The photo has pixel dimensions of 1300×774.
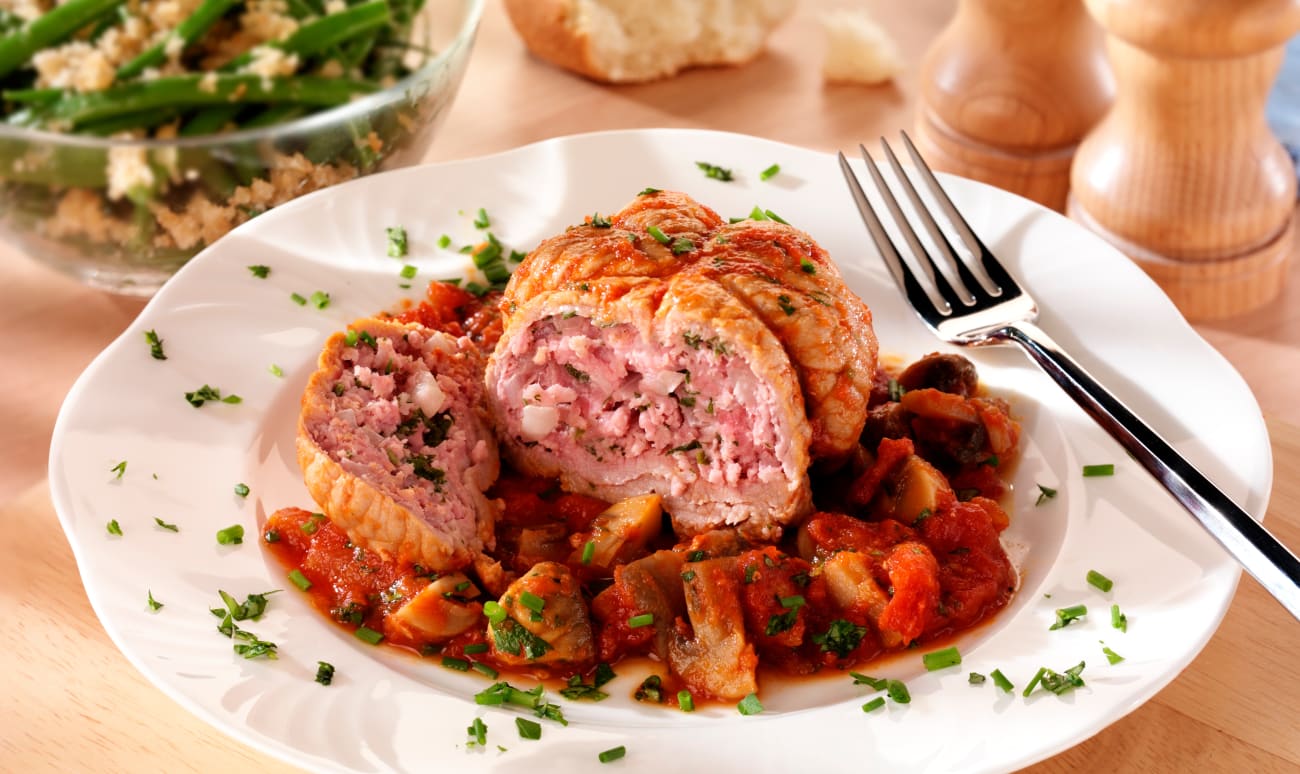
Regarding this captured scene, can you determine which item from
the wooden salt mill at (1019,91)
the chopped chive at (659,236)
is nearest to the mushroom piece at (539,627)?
the chopped chive at (659,236)

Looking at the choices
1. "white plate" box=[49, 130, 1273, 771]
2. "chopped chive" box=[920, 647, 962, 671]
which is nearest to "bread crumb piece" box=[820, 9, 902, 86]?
"white plate" box=[49, 130, 1273, 771]

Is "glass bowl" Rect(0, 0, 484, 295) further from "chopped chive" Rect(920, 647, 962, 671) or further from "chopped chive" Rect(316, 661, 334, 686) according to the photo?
"chopped chive" Rect(920, 647, 962, 671)

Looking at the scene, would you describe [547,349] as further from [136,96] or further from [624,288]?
[136,96]

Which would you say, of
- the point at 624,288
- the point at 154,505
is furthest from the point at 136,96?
the point at 624,288

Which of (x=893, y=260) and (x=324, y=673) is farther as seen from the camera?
(x=893, y=260)

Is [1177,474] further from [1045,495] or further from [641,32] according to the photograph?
Result: [641,32]

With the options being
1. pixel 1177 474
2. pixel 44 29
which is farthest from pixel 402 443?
pixel 44 29
